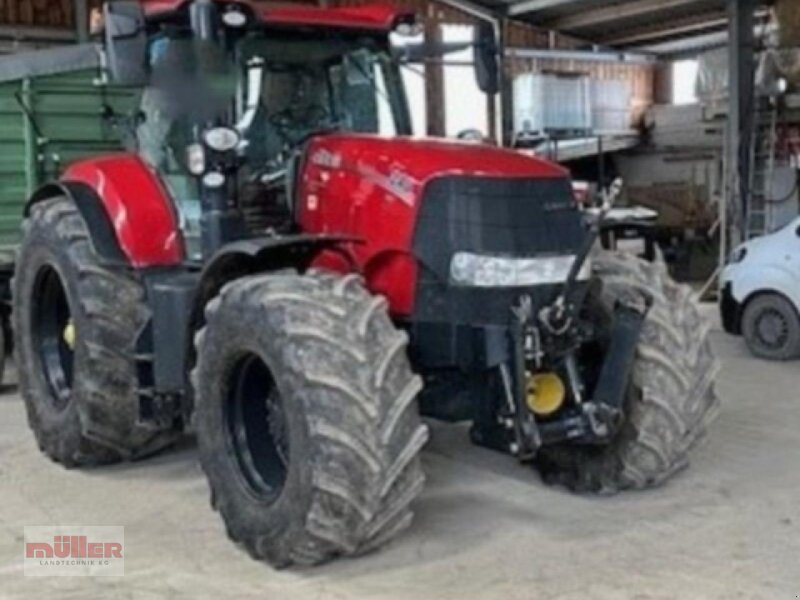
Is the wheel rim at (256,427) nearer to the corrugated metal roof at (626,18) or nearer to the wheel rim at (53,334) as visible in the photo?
the wheel rim at (53,334)

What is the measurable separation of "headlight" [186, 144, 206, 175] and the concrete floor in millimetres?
1269

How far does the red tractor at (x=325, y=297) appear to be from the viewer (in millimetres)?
3342

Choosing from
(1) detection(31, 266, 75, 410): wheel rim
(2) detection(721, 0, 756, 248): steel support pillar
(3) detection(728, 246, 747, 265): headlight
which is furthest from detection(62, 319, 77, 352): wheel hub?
(2) detection(721, 0, 756, 248): steel support pillar

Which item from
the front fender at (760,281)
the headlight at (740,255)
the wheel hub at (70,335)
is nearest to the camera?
the wheel hub at (70,335)

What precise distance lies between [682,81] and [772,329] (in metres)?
10.0

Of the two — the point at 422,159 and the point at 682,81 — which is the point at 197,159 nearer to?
the point at 422,159

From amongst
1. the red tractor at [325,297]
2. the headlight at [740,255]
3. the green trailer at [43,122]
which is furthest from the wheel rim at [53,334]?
the headlight at [740,255]

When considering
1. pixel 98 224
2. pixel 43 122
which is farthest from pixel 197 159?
pixel 43 122

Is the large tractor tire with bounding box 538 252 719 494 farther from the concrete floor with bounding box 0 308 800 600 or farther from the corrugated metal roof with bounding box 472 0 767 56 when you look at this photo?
the corrugated metal roof with bounding box 472 0 767 56

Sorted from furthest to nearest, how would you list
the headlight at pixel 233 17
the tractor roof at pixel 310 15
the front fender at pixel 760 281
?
the front fender at pixel 760 281 → the tractor roof at pixel 310 15 → the headlight at pixel 233 17

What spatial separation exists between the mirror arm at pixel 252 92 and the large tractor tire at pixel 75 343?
0.78 meters

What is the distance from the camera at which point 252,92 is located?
4.21m

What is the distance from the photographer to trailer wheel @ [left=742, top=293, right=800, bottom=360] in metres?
7.65

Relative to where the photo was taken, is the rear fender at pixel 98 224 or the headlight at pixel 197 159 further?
the rear fender at pixel 98 224
